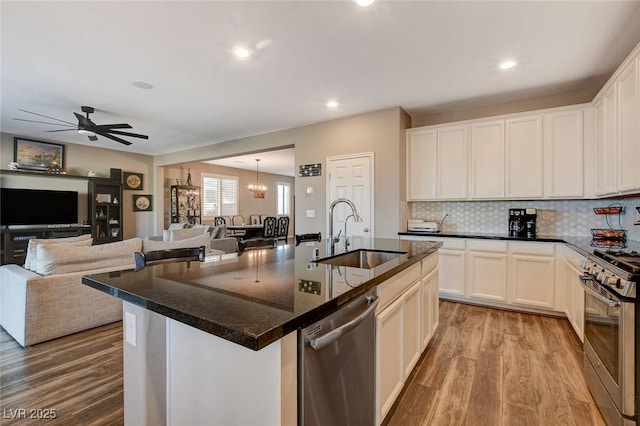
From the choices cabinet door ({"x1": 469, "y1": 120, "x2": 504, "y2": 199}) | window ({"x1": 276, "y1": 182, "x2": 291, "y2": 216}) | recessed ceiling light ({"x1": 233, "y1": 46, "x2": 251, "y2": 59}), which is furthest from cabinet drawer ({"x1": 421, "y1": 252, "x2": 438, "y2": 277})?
window ({"x1": 276, "y1": 182, "x2": 291, "y2": 216})

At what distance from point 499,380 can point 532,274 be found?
1.75m

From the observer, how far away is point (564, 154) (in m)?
3.40

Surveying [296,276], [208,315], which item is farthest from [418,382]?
[208,315]

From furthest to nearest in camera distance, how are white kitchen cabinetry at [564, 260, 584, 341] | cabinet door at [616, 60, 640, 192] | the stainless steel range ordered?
white kitchen cabinetry at [564, 260, 584, 341] < cabinet door at [616, 60, 640, 192] < the stainless steel range

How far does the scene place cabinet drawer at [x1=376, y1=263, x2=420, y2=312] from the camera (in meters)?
1.46

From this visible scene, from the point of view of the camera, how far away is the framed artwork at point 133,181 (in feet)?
22.7

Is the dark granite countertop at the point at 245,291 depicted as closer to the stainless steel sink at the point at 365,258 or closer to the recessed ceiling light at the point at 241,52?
the stainless steel sink at the point at 365,258

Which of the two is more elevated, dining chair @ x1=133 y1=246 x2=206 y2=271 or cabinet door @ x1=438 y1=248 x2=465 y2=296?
dining chair @ x1=133 y1=246 x2=206 y2=271

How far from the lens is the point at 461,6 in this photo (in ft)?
6.77

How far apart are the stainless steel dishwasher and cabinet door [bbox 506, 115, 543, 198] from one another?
3256 millimetres

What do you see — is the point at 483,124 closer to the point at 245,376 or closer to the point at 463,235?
the point at 463,235

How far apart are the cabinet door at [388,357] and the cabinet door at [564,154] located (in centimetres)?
300

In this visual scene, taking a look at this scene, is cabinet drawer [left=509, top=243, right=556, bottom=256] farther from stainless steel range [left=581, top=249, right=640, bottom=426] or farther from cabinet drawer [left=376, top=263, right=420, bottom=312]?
cabinet drawer [left=376, top=263, right=420, bottom=312]

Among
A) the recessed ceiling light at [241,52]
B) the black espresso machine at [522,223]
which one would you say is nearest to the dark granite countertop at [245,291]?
the recessed ceiling light at [241,52]
